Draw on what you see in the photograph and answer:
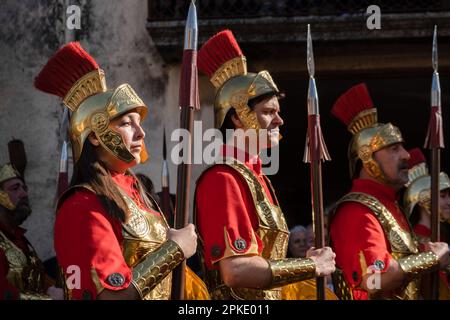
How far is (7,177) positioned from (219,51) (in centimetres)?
294

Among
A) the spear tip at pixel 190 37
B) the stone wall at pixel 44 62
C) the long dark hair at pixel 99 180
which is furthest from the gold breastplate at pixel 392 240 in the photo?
the stone wall at pixel 44 62

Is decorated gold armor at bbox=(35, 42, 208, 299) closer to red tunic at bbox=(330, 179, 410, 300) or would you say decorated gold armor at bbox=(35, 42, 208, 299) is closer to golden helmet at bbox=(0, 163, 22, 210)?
red tunic at bbox=(330, 179, 410, 300)

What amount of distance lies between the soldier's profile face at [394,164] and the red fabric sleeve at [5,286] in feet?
7.58

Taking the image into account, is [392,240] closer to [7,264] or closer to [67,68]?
[67,68]

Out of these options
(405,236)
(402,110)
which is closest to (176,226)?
(405,236)

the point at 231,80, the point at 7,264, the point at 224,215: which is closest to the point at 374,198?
the point at 231,80

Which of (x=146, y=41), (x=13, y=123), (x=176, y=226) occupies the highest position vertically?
(x=146, y=41)

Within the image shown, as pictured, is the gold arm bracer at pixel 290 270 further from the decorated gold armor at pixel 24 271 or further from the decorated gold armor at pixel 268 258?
the decorated gold armor at pixel 24 271

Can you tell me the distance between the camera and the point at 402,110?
1204 cm

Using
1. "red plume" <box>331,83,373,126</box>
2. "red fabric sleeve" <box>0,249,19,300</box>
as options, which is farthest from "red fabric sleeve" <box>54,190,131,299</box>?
"red plume" <box>331,83,373,126</box>

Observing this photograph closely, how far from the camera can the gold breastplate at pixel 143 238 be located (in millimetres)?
5625

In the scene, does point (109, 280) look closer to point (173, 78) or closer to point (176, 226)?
point (176, 226)

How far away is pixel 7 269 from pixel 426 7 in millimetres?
4835
